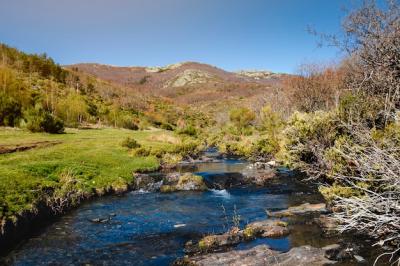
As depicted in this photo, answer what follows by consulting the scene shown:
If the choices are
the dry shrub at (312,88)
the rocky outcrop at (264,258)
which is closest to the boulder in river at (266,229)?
the rocky outcrop at (264,258)

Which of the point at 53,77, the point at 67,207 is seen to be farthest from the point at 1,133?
the point at 53,77

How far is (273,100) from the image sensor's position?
9450cm

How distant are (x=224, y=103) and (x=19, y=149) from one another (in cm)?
16319

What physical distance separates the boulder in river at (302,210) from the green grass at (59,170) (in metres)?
10.5

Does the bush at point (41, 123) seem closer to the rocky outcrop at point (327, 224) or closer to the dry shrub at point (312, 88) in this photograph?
the rocky outcrop at point (327, 224)

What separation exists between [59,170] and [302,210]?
13465mm

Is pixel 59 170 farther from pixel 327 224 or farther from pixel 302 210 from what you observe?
pixel 327 224

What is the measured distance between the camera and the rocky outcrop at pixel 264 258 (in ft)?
37.0

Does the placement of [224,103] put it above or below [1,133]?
above

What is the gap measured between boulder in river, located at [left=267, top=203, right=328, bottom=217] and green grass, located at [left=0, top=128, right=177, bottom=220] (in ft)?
34.5

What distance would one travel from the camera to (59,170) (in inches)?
856

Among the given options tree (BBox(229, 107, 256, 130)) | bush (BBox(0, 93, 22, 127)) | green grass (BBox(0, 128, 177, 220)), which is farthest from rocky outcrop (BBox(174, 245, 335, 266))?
tree (BBox(229, 107, 256, 130))

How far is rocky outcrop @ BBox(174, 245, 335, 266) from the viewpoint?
1127 cm

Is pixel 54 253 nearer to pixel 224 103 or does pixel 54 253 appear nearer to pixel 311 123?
pixel 311 123
